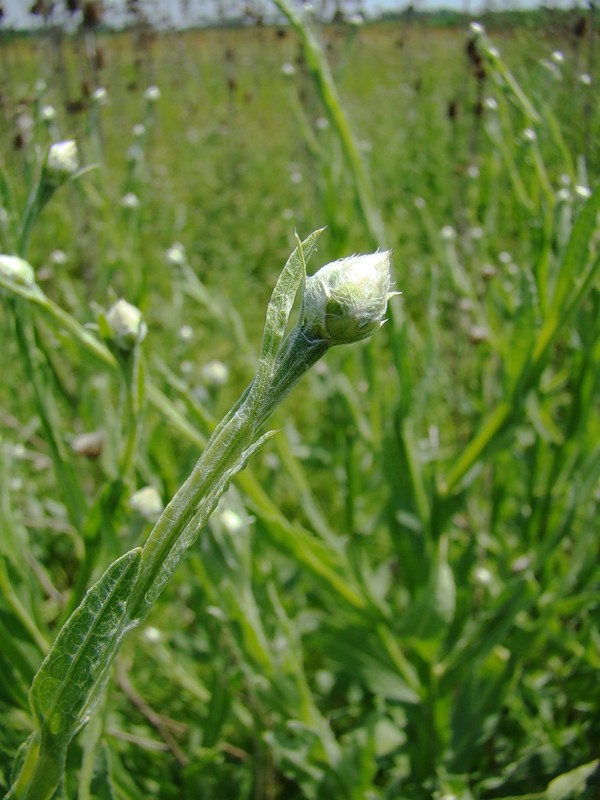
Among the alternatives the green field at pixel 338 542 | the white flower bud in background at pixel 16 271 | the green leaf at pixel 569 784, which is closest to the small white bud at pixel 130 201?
the green field at pixel 338 542

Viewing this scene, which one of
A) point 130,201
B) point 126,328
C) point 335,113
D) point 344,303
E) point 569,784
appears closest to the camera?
point 344,303

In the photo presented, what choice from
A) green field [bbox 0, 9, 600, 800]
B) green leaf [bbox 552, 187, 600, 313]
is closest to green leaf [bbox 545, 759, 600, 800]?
green field [bbox 0, 9, 600, 800]

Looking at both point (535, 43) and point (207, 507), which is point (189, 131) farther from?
point (207, 507)

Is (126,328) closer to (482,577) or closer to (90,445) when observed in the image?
(90,445)

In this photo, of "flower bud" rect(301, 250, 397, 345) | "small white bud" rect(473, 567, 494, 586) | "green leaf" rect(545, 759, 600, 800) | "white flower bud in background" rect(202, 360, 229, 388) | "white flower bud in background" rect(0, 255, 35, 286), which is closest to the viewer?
"flower bud" rect(301, 250, 397, 345)

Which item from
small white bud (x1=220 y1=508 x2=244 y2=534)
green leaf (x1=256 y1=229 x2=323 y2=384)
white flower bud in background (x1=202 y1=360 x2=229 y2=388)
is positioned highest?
green leaf (x1=256 y1=229 x2=323 y2=384)

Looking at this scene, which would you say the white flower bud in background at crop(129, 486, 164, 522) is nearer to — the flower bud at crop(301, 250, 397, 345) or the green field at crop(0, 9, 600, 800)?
the green field at crop(0, 9, 600, 800)

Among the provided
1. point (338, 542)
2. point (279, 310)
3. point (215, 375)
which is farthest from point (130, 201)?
point (279, 310)
